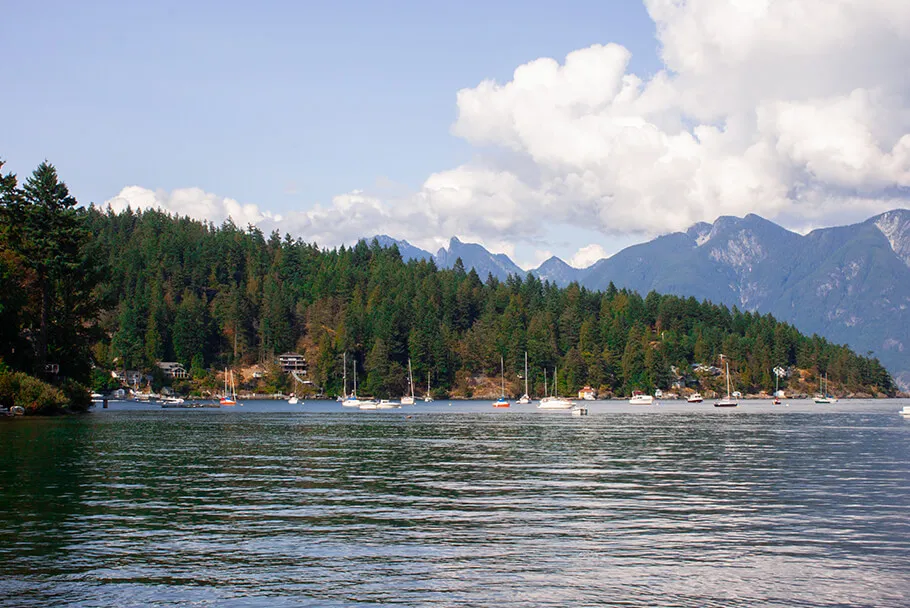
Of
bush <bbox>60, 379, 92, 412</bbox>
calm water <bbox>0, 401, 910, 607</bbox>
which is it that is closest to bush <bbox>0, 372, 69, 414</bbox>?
bush <bbox>60, 379, 92, 412</bbox>

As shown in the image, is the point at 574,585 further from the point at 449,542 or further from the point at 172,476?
the point at 172,476

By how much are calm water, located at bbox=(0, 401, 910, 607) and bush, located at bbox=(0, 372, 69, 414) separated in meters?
39.5

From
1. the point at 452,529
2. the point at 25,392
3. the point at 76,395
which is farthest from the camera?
the point at 76,395

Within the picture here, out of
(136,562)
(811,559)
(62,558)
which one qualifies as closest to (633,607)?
(811,559)

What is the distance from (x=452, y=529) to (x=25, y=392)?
273 ft

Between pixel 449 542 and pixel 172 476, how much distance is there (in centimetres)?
2419

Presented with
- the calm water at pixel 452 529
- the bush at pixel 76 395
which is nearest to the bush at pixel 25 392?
the bush at pixel 76 395

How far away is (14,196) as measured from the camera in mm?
110750

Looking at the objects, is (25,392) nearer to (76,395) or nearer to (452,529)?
(76,395)

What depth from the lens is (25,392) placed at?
96.8 m

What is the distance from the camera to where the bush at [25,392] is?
315 ft

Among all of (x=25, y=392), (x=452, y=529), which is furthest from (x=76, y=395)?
(x=452, y=529)

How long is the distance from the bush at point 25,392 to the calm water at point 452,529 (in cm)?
3947

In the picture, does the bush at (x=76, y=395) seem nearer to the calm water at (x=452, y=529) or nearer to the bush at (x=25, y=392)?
the bush at (x=25, y=392)
